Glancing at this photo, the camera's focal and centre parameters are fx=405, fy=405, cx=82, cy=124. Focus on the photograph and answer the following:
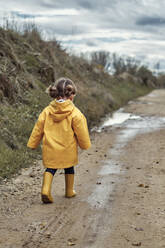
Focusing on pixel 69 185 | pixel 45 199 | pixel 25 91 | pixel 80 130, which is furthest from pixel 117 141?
pixel 45 199

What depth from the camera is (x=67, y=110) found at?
563cm

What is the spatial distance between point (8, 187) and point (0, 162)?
973 mm

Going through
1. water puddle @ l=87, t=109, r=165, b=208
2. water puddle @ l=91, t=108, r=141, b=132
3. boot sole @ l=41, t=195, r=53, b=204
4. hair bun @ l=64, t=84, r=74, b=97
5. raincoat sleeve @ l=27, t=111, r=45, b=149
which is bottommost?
water puddle @ l=91, t=108, r=141, b=132

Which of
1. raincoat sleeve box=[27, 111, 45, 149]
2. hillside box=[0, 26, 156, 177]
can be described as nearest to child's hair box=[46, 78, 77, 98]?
raincoat sleeve box=[27, 111, 45, 149]

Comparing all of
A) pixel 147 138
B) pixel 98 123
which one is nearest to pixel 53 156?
pixel 147 138

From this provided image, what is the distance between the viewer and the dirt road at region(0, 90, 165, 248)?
14.7 feet

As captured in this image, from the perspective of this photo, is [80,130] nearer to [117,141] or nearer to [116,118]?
[117,141]

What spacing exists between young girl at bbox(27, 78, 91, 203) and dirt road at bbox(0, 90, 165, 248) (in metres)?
0.51

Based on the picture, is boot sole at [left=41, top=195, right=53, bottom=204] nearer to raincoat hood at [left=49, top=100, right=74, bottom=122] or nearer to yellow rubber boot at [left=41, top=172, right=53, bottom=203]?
yellow rubber boot at [left=41, top=172, right=53, bottom=203]

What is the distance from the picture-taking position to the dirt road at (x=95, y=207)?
448 centimetres

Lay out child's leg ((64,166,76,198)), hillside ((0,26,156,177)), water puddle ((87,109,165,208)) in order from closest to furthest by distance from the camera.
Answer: child's leg ((64,166,76,198)), water puddle ((87,109,165,208)), hillside ((0,26,156,177))

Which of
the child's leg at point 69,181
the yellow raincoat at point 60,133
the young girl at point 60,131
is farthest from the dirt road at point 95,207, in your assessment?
the yellow raincoat at point 60,133

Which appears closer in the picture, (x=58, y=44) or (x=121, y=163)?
(x=121, y=163)

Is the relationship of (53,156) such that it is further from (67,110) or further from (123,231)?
(123,231)
